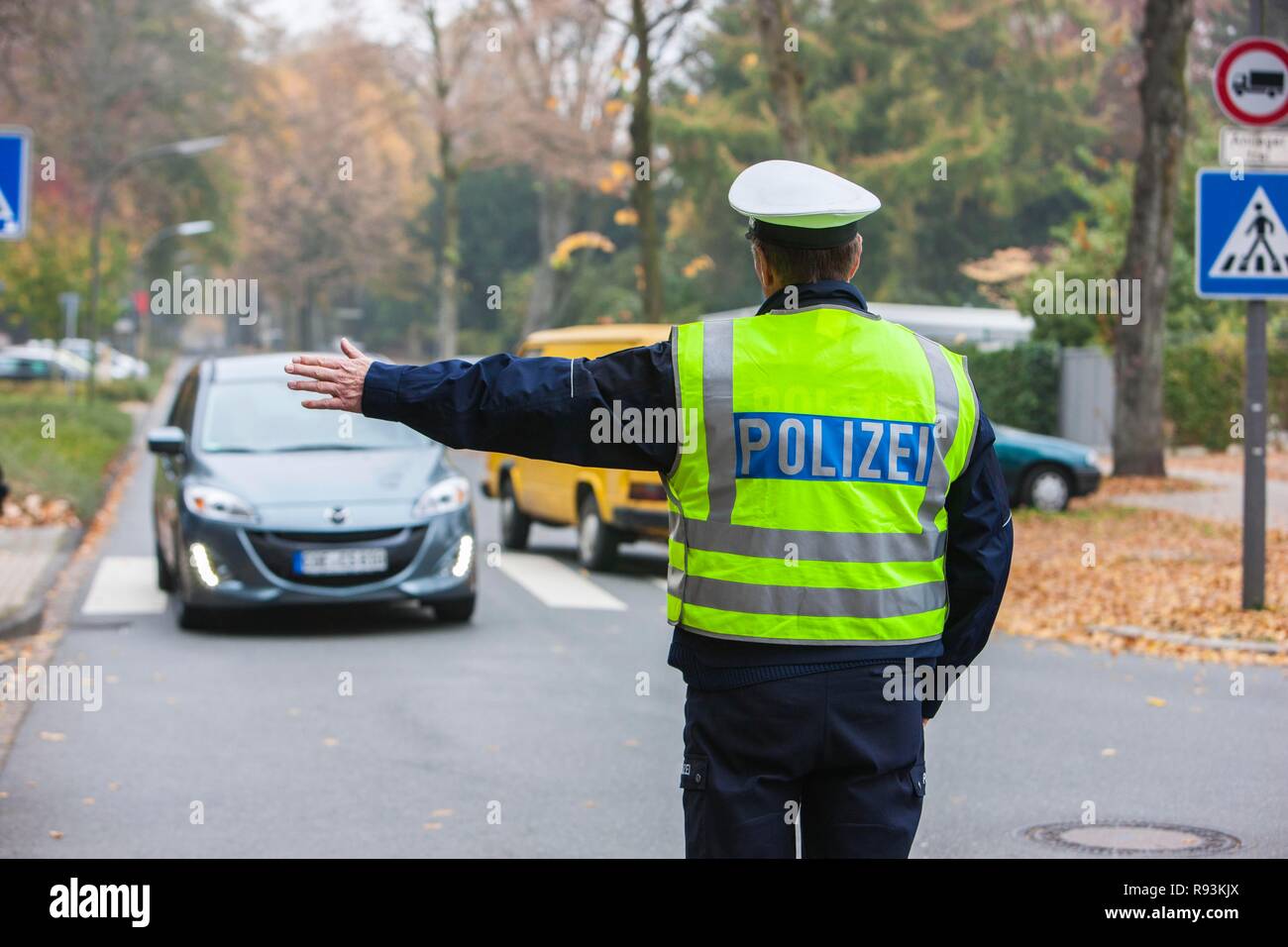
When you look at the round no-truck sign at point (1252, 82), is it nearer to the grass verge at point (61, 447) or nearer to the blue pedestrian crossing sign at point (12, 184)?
the blue pedestrian crossing sign at point (12, 184)

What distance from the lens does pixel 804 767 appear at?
10.7 feet

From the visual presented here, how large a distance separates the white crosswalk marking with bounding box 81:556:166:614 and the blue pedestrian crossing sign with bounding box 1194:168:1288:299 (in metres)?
7.23

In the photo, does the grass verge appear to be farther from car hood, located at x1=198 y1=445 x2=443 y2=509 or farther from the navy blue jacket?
the navy blue jacket

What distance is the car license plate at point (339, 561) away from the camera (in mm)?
11438

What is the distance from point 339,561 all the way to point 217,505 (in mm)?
816

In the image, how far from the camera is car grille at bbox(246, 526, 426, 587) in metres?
11.4

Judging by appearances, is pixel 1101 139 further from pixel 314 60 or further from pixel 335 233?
pixel 335 233

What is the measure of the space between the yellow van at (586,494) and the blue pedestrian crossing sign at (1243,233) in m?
4.16

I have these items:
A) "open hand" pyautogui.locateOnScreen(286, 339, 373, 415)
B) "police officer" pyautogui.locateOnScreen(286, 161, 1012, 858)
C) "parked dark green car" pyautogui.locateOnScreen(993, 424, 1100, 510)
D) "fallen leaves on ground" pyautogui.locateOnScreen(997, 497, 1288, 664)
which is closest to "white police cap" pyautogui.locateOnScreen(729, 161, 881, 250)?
→ "police officer" pyautogui.locateOnScreen(286, 161, 1012, 858)

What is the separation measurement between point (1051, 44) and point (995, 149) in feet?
15.1

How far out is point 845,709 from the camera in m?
3.27

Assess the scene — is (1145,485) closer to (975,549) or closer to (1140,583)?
(1140,583)

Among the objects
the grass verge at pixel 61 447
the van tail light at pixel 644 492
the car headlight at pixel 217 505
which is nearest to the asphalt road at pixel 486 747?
the car headlight at pixel 217 505
